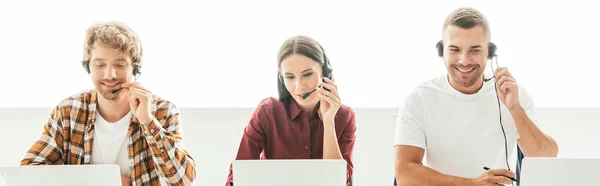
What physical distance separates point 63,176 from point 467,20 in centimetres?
154

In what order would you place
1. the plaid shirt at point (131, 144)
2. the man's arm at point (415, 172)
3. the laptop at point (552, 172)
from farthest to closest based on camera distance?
the plaid shirt at point (131, 144) < the man's arm at point (415, 172) < the laptop at point (552, 172)

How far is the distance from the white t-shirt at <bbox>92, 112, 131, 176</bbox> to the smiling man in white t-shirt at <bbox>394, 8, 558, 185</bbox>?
101 cm

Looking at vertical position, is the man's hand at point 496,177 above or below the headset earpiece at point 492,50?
below

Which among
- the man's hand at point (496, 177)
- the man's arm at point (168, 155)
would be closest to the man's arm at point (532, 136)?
the man's hand at point (496, 177)

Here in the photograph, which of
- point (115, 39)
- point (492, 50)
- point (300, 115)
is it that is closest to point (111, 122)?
point (115, 39)

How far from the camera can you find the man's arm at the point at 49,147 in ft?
8.20

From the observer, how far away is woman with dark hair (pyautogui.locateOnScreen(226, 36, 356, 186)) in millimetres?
2686

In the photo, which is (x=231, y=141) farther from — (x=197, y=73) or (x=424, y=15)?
(x=424, y=15)

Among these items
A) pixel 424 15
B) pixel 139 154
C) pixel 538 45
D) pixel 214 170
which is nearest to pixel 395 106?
pixel 424 15

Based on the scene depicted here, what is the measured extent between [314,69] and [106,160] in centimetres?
86

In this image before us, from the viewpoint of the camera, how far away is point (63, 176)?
198cm

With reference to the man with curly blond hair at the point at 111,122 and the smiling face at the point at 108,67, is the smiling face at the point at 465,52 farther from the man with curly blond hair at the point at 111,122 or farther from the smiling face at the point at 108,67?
the smiling face at the point at 108,67

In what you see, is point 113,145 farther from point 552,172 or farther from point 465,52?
point 552,172

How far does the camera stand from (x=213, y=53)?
363cm
